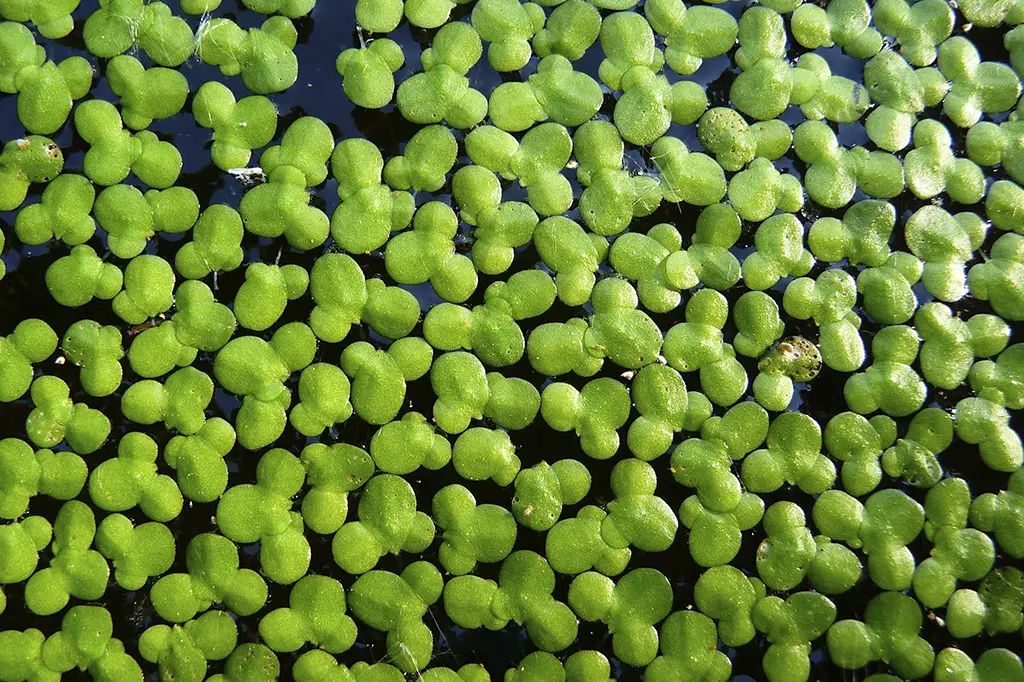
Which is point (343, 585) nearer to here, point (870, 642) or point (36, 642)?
point (36, 642)

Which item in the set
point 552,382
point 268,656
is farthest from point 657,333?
point 268,656

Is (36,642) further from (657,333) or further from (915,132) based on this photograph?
(915,132)

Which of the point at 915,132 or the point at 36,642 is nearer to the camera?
the point at 36,642

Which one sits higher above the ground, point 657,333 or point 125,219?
point 657,333

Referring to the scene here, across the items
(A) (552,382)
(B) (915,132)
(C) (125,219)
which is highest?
(B) (915,132)

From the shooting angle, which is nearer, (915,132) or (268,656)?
(268,656)

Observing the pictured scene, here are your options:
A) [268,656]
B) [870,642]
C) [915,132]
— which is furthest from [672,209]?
[268,656]
